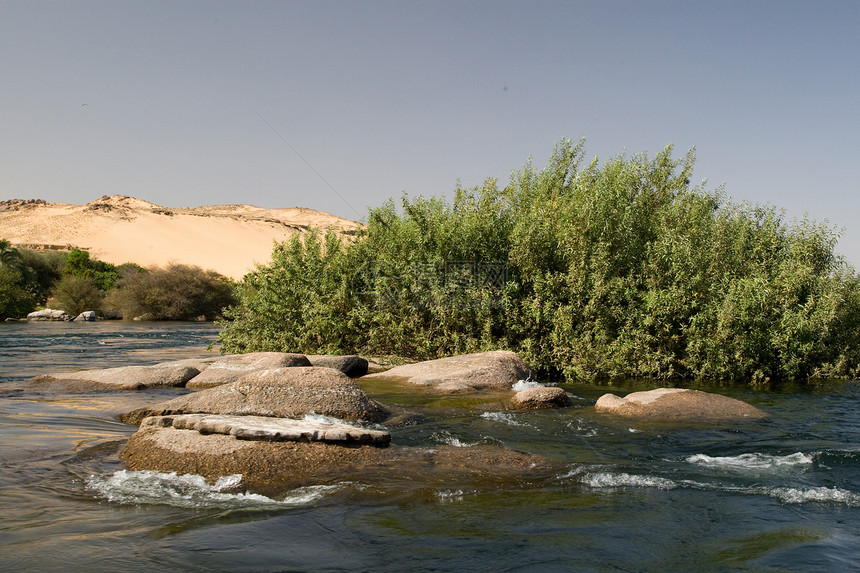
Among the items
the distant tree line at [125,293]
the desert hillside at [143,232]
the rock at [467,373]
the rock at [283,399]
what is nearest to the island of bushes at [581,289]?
the rock at [467,373]

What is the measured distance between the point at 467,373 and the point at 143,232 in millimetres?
89826

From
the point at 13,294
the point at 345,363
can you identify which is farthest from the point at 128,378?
the point at 13,294

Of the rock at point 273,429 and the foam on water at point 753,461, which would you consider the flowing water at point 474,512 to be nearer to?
the foam on water at point 753,461

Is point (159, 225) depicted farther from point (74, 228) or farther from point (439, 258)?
point (439, 258)

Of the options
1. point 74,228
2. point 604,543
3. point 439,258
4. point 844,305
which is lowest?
point 604,543

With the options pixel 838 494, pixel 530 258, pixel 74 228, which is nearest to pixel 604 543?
pixel 838 494

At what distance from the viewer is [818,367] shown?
51.9ft

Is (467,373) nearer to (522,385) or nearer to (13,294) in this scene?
(522,385)

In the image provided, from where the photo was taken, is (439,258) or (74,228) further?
(74,228)

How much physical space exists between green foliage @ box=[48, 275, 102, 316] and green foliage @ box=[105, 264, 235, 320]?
103 cm

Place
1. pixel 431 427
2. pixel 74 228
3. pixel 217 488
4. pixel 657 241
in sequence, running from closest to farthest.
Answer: pixel 217 488 → pixel 431 427 → pixel 657 241 → pixel 74 228

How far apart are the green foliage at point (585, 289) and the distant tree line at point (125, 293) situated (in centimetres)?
2836

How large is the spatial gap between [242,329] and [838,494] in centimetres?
1563

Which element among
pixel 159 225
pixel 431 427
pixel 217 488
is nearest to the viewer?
pixel 217 488
